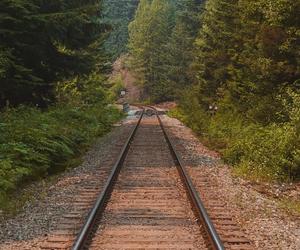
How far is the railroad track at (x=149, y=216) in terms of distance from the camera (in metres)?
8.05

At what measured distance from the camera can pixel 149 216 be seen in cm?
965

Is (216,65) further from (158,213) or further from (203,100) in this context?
(158,213)

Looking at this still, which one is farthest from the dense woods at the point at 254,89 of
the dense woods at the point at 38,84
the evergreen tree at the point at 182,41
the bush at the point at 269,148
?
the evergreen tree at the point at 182,41

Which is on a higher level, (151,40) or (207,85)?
(151,40)

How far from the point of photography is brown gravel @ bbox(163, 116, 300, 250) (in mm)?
8484

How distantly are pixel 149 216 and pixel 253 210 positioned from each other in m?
2.25

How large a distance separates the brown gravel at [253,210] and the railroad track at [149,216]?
42 cm

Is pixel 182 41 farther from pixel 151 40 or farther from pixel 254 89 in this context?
pixel 254 89

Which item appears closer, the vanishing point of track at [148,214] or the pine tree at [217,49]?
the vanishing point of track at [148,214]

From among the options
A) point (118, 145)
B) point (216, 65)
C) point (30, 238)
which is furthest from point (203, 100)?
point (30, 238)

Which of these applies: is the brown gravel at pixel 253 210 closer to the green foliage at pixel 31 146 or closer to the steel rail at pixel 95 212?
the steel rail at pixel 95 212

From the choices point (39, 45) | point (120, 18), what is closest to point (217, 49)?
point (39, 45)

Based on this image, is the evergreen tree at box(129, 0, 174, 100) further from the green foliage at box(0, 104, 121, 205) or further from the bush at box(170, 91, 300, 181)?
the bush at box(170, 91, 300, 181)

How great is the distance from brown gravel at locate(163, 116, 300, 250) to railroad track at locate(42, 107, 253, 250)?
0.42 meters
